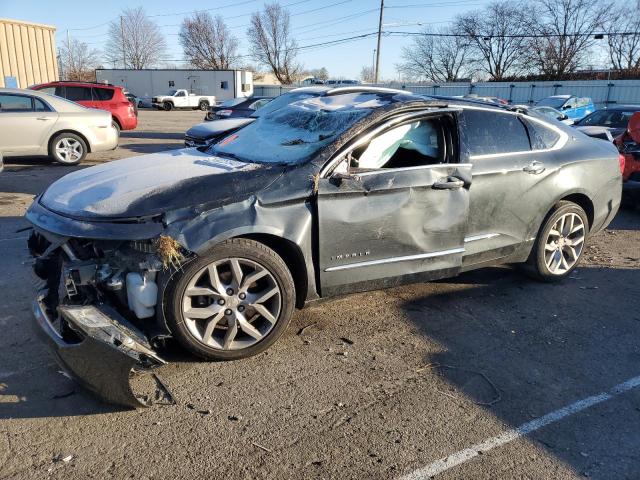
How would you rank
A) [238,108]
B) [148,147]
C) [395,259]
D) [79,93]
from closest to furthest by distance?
[395,259] → [238,108] → [148,147] → [79,93]

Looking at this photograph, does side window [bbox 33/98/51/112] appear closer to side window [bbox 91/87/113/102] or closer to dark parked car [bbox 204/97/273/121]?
dark parked car [bbox 204/97/273/121]

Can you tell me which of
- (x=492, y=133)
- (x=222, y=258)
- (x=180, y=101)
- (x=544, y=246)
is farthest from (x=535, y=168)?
(x=180, y=101)

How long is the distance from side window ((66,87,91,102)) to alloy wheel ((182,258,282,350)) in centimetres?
1526

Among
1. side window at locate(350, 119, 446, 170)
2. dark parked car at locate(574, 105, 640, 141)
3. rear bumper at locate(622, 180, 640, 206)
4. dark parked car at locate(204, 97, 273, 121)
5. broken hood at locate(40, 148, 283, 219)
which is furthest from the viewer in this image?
dark parked car at locate(204, 97, 273, 121)

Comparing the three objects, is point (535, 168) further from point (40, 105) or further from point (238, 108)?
point (238, 108)

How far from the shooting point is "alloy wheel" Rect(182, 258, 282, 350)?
326cm

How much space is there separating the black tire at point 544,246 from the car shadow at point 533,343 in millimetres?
97

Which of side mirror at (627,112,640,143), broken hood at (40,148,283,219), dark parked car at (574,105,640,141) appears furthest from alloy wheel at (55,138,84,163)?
dark parked car at (574,105,640,141)

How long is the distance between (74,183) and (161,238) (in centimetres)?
118

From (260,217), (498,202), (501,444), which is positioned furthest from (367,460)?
(498,202)

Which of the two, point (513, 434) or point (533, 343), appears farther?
point (533, 343)

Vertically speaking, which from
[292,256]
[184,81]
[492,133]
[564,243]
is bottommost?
[564,243]

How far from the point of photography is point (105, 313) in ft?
9.95

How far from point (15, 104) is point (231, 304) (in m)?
9.46
